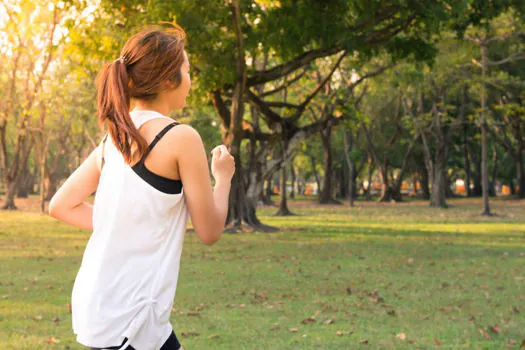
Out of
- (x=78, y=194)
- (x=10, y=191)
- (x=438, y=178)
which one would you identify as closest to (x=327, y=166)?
(x=438, y=178)

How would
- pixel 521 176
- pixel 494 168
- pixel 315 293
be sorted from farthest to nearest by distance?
pixel 494 168 → pixel 521 176 → pixel 315 293

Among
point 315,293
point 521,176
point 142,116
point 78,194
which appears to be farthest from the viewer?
point 521,176

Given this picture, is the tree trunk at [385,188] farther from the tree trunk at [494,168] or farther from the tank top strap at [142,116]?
the tank top strap at [142,116]

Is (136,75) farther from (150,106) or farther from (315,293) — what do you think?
(315,293)

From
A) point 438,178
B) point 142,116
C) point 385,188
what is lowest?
point 142,116

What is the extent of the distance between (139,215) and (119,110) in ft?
1.17

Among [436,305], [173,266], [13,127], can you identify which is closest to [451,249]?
[436,305]

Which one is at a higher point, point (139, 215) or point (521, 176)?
point (521, 176)

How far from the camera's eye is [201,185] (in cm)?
249

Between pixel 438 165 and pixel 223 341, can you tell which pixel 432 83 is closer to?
pixel 438 165

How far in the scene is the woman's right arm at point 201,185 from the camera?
96.1 inches

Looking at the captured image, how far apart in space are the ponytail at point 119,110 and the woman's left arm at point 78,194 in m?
0.22

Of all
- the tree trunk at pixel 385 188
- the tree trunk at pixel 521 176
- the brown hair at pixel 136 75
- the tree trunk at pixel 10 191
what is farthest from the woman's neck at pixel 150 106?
the tree trunk at pixel 385 188

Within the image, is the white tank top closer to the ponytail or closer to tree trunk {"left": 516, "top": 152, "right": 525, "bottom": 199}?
the ponytail
